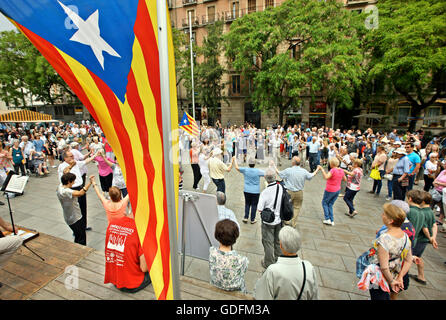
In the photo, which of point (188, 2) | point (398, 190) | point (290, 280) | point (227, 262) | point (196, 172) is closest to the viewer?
point (290, 280)

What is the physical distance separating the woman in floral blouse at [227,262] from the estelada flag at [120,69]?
3.68ft

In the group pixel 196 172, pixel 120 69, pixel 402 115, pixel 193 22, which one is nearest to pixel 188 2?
pixel 193 22

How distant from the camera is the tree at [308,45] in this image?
19.9m

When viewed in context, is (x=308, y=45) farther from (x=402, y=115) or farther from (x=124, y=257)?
(x=124, y=257)

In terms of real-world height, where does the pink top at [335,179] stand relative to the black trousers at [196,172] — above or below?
above

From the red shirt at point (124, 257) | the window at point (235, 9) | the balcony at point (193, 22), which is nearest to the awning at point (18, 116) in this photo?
the balcony at point (193, 22)

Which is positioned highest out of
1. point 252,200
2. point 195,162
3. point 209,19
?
point 209,19

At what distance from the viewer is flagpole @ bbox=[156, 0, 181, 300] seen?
1.28 meters

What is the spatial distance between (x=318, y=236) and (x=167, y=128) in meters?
5.25

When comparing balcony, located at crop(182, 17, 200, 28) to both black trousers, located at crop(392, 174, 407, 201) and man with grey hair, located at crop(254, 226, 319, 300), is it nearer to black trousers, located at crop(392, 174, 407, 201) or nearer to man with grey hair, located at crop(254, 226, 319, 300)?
black trousers, located at crop(392, 174, 407, 201)

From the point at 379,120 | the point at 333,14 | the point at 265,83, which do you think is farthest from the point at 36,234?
the point at 379,120

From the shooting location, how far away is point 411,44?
1827cm

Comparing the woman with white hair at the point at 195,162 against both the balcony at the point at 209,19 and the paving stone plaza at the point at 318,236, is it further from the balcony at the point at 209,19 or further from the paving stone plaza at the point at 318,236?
the balcony at the point at 209,19

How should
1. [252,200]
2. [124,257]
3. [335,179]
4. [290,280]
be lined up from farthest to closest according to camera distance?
[252,200] → [335,179] → [124,257] → [290,280]
